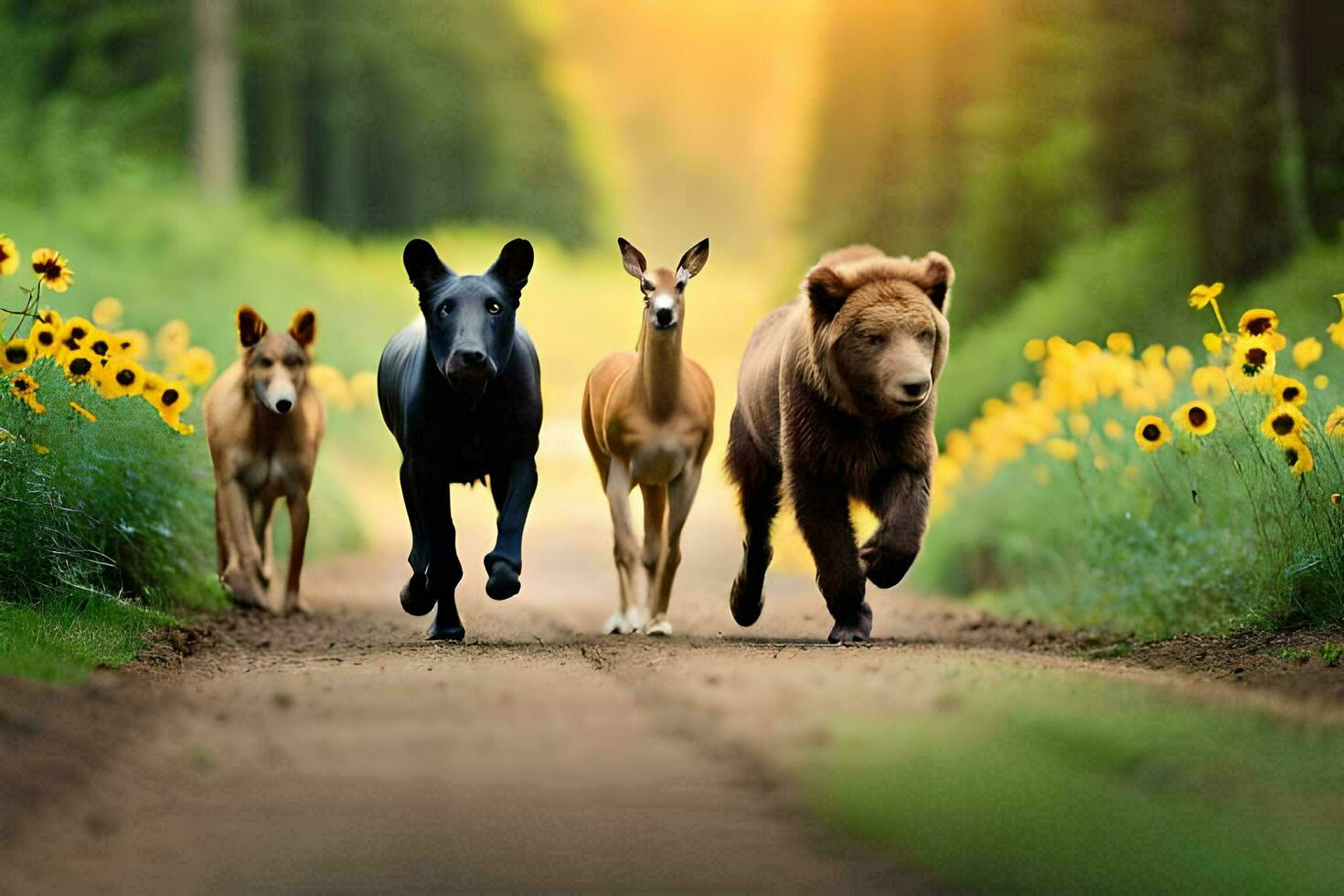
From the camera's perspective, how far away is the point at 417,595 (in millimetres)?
7965

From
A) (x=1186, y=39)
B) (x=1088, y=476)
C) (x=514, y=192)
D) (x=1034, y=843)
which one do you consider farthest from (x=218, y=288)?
(x=514, y=192)

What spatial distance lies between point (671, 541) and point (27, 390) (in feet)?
11.1

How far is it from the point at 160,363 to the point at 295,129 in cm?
2259

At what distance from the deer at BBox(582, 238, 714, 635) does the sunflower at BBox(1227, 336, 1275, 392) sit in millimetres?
2749

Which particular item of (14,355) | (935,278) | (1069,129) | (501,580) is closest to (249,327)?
(14,355)

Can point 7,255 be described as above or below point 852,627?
above

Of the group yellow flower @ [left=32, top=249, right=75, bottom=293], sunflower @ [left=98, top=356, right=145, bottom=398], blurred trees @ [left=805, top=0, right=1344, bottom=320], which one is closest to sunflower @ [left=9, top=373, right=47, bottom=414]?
sunflower @ [left=98, top=356, right=145, bottom=398]

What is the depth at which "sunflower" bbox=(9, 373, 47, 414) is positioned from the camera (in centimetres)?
757

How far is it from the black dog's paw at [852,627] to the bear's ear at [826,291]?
1.45 meters

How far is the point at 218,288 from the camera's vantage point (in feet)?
72.0

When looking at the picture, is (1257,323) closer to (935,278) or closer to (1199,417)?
(1199,417)

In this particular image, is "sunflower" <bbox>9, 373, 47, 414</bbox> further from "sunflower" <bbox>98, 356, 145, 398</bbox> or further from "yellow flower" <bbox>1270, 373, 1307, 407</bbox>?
"yellow flower" <bbox>1270, 373, 1307, 407</bbox>

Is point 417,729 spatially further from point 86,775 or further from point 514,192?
point 514,192

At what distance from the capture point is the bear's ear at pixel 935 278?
7523 mm
